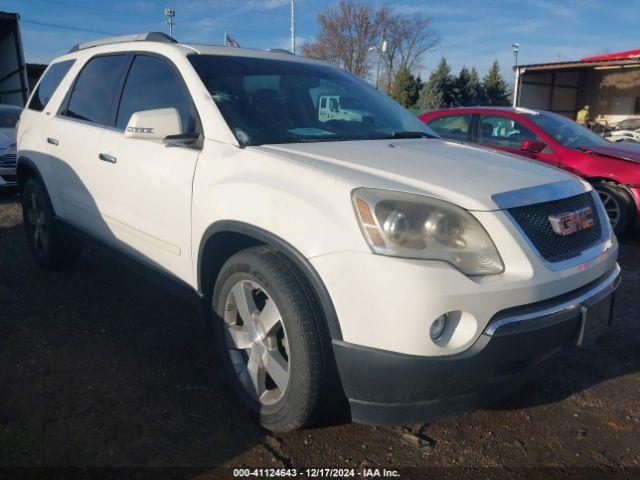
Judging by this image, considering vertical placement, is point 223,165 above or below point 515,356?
above

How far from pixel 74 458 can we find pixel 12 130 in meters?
8.25

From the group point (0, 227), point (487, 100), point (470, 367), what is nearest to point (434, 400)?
point (470, 367)

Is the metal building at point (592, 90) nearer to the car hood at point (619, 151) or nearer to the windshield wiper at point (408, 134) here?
the car hood at point (619, 151)

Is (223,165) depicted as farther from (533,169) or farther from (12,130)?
(12,130)

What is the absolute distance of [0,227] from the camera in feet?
20.6

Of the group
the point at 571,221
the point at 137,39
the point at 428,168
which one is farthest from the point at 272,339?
the point at 137,39

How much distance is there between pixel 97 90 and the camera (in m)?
3.76

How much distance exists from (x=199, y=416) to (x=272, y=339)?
1.88 ft

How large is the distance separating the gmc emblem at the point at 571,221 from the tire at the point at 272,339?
106 cm

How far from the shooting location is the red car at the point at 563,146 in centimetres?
586

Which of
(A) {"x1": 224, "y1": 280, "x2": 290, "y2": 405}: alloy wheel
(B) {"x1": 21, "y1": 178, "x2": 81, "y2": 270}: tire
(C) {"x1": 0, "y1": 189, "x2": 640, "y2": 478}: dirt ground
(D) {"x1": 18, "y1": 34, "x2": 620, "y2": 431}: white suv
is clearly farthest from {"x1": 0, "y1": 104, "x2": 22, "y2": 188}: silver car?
(A) {"x1": 224, "y1": 280, "x2": 290, "y2": 405}: alloy wheel

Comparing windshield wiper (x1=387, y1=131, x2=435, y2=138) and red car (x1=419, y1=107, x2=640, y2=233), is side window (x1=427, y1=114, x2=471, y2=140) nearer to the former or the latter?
red car (x1=419, y1=107, x2=640, y2=233)

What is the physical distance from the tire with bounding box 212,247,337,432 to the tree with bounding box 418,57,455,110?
33.8 m

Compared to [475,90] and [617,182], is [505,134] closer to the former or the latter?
[617,182]
